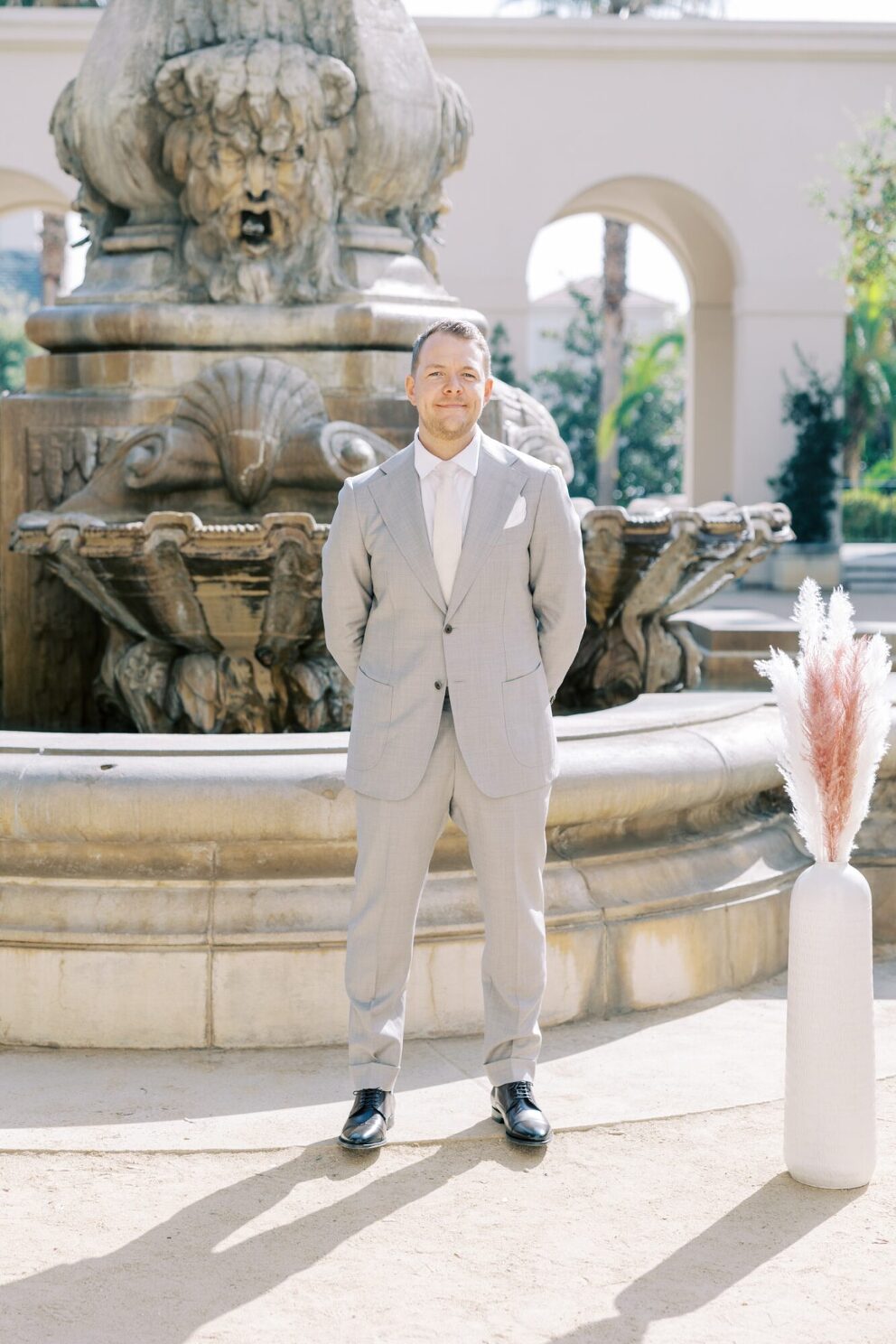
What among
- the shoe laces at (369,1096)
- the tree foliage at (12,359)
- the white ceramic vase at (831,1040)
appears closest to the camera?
the white ceramic vase at (831,1040)

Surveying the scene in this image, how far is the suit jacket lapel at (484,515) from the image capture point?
3.62 metres

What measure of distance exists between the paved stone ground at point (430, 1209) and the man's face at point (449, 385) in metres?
1.47

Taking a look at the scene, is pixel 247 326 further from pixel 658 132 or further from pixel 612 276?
pixel 612 276

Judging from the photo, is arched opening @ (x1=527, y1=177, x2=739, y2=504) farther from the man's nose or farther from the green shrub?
the man's nose

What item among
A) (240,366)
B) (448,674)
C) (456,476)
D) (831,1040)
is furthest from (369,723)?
(240,366)

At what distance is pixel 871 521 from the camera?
91.8 ft

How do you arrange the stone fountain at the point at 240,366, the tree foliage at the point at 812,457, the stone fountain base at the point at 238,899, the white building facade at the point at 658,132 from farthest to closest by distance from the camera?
1. the tree foliage at the point at 812,457
2. the white building facade at the point at 658,132
3. the stone fountain at the point at 240,366
4. the stone fountain base at the point at 238,899

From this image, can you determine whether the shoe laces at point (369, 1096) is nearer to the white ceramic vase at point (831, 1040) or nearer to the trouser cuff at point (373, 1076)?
the trouser cuff at point (373, 1076)

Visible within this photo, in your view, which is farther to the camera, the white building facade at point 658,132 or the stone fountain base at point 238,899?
the white building facade at point 658,132

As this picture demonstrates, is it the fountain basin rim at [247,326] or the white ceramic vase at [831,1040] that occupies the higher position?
the fountain basin rim at [247,326]

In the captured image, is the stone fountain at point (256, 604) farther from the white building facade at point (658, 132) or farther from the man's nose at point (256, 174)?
the white building facade at point (658, 132)

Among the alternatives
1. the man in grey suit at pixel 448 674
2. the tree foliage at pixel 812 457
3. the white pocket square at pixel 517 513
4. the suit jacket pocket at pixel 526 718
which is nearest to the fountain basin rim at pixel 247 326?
the man in grey suit at pixel 448 674

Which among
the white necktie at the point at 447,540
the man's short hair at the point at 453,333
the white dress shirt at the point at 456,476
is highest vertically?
the man's short hair at the point at 453,333

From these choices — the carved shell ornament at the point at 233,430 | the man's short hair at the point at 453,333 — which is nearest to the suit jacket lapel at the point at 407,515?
the man's short hair at the point at 453,333
